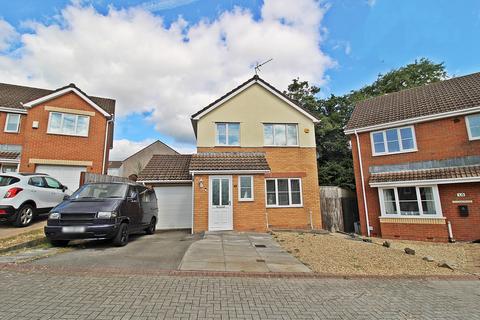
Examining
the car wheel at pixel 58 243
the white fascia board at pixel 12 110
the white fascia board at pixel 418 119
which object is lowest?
the car wheel at pixel 58 243

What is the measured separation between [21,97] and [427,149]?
25860 millimetres

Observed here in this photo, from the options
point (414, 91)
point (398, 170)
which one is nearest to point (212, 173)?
point (398, 170)

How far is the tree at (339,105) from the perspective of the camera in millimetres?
21938

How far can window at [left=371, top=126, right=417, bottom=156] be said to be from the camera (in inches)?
550

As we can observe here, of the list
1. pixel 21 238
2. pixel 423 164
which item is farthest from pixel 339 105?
pixel 21 238

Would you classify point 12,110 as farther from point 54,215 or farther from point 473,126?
point 473,126

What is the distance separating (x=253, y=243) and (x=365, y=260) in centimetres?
370

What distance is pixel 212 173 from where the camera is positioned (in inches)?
468

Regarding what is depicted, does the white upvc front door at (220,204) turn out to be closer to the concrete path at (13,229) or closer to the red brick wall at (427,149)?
the concrete path at (13,229)

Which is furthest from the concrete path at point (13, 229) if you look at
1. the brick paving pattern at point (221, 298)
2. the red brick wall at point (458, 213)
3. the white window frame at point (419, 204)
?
the red brick wall at point (458, 213)

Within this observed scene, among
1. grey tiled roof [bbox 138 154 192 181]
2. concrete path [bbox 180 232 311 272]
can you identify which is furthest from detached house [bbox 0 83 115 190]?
concrete path [bbox 180 232 311 272]

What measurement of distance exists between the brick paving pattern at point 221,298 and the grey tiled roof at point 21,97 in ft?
47.4

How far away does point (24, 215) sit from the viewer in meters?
9.03

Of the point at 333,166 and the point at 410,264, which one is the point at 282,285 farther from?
the point at 333,166
